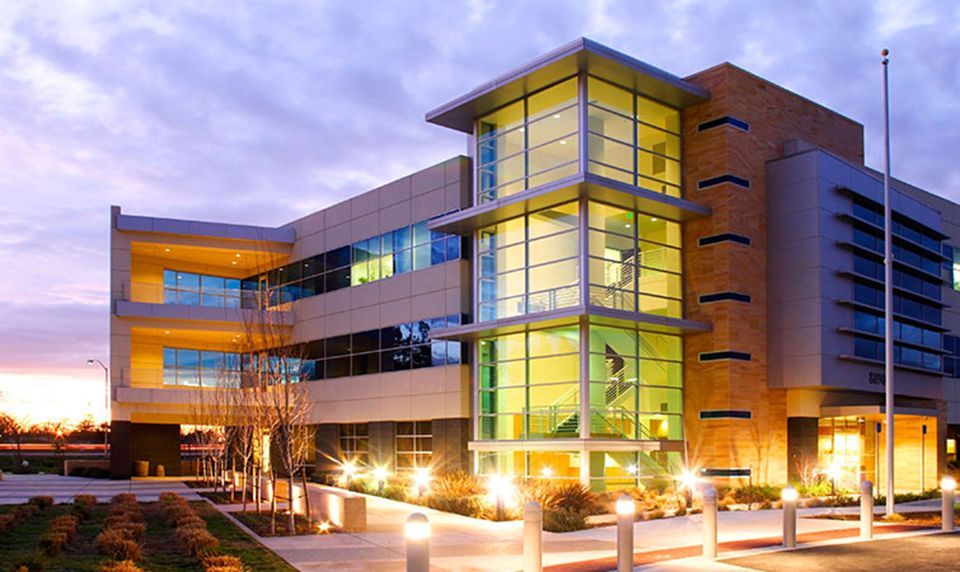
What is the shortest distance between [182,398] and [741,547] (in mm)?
31969

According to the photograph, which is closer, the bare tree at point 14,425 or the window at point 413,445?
the window at point 413,445

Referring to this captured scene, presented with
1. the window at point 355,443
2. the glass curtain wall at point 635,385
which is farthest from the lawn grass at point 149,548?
the window at point 355,443

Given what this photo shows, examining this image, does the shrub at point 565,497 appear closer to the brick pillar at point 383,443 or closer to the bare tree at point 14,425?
the brick pillar at point 383,443

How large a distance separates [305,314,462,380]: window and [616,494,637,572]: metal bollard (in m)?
20.3

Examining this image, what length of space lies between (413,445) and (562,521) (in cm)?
1676

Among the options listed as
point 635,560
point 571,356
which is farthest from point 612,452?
point 635,560

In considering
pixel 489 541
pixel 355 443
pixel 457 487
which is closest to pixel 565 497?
pixel 489 541

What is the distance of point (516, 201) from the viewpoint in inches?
1129

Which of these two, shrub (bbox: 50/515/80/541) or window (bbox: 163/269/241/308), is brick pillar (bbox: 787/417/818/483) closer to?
shrub (bbox: 50/515/80/541)

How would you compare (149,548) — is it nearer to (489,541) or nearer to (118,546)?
(118,546)

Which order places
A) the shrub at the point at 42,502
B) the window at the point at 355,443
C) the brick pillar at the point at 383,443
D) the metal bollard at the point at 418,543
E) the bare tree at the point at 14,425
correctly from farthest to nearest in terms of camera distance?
the bare tree at the point at 14,425, the window at the point at 355,443, the brick pillar at the point at 383,443, the shrub at the point at 42,502, the metal bollard at the point at 418,543

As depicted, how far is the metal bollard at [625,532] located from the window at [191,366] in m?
33.3

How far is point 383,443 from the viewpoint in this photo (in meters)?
37.7

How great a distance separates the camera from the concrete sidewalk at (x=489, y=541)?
15.3 m
